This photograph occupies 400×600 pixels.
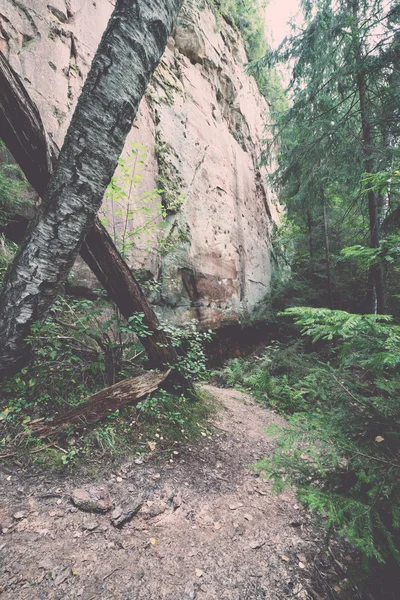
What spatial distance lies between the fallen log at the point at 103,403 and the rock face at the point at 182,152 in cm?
139

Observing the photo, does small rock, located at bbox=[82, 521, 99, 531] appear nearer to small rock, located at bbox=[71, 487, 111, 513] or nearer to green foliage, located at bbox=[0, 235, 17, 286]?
small rock, located at bbox=[71, 487, 111, 513]

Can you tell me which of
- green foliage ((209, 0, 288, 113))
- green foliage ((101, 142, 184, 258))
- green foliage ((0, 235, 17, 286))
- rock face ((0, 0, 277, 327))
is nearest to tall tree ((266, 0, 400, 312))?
rock face ((0, 0, 277, 327))

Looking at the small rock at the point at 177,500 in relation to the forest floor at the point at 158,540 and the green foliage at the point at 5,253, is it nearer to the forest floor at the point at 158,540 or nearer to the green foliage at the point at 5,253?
the forest floor at the point at 158,540

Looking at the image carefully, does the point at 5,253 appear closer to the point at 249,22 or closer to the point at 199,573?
the point at 199,573

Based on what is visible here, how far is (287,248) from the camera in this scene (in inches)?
588

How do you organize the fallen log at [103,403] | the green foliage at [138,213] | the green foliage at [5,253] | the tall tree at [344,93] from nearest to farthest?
1. the fallen log at [103,403]
2. the green foliage at [5,253]
3. the green foliage at [138,213]
4. the tall tree at [344,93]

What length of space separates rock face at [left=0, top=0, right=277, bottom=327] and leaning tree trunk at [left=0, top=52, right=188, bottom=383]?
24.1 inches

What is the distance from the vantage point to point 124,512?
2.11 m

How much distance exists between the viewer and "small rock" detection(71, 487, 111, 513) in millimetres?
2074

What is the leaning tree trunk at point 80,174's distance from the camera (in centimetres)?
262

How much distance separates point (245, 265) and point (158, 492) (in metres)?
9.03

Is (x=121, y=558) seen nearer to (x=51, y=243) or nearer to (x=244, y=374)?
(x=51, y=243)

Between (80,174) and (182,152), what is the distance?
5808 millimetres

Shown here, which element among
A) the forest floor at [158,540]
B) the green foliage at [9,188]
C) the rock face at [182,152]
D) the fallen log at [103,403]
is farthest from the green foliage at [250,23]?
the forest floor at [158,540]
